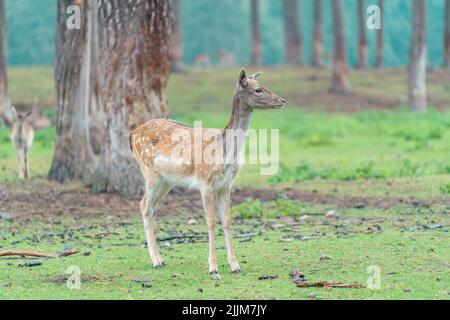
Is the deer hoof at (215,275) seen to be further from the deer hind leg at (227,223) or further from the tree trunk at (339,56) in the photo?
the tree trunk at (339,56)

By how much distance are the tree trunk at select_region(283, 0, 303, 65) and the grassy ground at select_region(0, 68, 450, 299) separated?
17.7 metres

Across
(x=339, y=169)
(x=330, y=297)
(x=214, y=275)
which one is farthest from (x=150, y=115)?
(x=330, y=297)

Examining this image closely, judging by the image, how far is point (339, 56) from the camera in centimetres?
3772

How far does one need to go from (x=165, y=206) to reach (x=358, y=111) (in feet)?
66.6

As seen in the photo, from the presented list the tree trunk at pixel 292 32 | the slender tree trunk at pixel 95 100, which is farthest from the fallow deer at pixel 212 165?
the tree trunk at pixel 292 32

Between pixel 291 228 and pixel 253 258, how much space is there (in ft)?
8.15

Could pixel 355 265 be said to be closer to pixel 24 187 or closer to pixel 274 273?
pixel 274 273

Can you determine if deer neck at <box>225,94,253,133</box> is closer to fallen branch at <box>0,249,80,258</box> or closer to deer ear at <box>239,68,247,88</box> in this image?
deer ear at <box>239,68,247,88</box>

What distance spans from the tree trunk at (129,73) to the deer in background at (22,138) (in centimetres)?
344

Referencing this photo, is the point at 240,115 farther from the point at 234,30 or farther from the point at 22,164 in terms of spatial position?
the point at 234,30

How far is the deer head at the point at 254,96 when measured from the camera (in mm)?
10680

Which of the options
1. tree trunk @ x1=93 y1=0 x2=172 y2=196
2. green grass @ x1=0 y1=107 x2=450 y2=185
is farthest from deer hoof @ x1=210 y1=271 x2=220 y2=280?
green grass @ x1=0 y1=107 x2=450 y2=185

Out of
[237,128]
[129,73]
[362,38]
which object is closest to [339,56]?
[362,38]

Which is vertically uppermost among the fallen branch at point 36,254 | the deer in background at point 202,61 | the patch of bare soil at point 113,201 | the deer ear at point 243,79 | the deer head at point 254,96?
the deer ear at point 243,79
